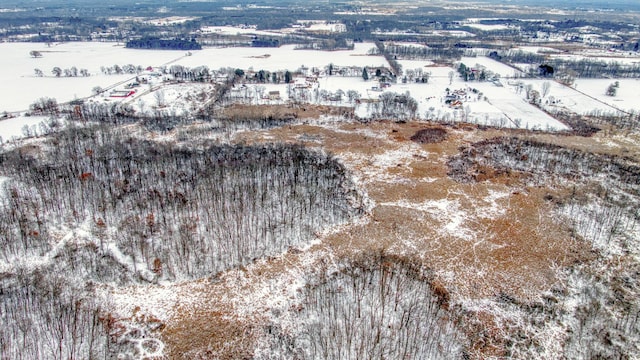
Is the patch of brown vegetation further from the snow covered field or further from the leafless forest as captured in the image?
the leafless forest

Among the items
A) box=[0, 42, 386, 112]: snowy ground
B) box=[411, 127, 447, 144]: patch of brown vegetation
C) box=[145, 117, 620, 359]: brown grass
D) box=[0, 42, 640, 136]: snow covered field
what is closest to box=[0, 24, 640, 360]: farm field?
box=[145, 117, 620, 359]: brown grass

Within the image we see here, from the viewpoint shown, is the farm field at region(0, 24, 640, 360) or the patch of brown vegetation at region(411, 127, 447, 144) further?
the patch of brown vegetation at region(411, 127, 447, 144)

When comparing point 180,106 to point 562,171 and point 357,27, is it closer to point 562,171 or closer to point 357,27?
point 562,171

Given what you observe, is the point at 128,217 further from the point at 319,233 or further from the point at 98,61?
the point at 98,61

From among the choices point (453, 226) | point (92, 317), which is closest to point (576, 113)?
point (453, 226)

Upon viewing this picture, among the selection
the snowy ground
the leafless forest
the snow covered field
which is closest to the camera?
the leafless forest

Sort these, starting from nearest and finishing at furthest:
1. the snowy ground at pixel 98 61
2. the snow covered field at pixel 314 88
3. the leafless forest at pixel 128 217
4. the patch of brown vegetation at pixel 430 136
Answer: the leafless forest at pixel 128 217, the patch of brown vegetation at pixel 430 136, the snow covered field at pixel 314 88, the snowy ground at pixel 98 61

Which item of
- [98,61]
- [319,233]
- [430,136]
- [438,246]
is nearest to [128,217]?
[319,233]

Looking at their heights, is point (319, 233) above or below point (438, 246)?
above

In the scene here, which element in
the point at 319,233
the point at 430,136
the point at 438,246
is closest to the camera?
the point at 438,246

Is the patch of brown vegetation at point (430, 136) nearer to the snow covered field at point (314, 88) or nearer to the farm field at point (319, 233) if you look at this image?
the farm field at point (319, 233)

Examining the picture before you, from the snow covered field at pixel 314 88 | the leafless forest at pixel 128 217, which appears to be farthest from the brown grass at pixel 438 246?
the snow covered field at pixel 314 88

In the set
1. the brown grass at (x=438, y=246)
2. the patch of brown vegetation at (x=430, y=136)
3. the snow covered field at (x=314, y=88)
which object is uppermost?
the snow covered field at (x=314, y=88)
